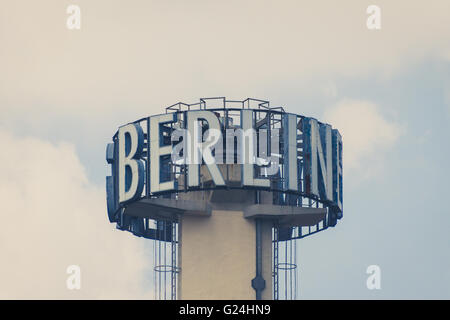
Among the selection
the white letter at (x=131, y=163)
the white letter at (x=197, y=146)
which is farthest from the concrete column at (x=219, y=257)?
the white letter at (x=197, y=146)

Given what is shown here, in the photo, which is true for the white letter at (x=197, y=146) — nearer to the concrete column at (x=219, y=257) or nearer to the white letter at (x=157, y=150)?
the white letter at (x=157, y=150)

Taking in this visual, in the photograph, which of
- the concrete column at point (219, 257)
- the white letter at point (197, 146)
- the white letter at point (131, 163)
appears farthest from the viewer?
the concrete column at point (219, 257)

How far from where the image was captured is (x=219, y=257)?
131875 mm

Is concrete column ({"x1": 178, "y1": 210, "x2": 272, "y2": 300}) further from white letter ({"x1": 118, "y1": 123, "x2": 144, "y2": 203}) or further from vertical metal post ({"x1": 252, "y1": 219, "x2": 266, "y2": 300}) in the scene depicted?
white letter ({"x1": 118, "y1": 123, "x2": 144, "y2": 203})

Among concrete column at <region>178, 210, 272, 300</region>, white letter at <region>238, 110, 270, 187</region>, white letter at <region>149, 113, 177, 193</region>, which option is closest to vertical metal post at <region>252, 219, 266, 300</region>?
concrete column at <region>178, 210, 272, 300</region>

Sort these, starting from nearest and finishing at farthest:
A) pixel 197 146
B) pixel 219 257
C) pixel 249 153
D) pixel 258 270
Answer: pixel 197 146 < pixel 249 153 < pixel 219 257 < pixel 258 270

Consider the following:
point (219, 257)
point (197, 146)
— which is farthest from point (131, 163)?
point (219, 257)

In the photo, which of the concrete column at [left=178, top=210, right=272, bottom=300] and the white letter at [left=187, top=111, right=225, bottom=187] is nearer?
the white letter at [left=187, top=111, right=225, bottom=187]

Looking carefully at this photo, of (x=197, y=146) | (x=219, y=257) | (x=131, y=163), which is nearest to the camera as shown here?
(x=197, y=146)

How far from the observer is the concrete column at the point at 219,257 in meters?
131

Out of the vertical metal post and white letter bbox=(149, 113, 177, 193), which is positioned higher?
white letter bbox=(149, 113, 177, 193)

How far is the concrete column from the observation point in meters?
131

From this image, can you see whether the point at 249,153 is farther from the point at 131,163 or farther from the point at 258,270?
the point at 258,270
